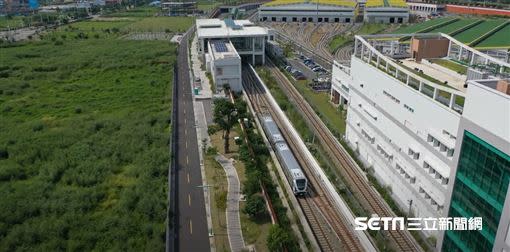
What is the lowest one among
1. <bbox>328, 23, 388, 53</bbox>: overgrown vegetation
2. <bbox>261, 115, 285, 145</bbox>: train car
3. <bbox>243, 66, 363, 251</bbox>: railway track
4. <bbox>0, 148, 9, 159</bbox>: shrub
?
<bbox>243, 66, 363, 251</bbox>: railway track

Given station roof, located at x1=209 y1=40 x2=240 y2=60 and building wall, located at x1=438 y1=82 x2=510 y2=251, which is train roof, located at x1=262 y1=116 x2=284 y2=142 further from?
building wall, located at x1=438 y1=82 x2=510 y2=251

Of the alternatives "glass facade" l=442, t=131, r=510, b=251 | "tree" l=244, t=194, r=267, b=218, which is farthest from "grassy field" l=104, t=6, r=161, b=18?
"glass facade" l=442, t=131, r=510, b=251

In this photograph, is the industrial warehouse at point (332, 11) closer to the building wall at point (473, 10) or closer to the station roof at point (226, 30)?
the building wall at point (473, 10)

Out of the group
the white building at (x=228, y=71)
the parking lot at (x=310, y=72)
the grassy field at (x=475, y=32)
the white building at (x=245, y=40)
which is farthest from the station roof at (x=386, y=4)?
the white building at (x=228, y=71)

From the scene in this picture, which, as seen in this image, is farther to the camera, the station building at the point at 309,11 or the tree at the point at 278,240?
the station building at the point at 309,11

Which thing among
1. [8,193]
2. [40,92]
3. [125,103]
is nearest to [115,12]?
[40,92]

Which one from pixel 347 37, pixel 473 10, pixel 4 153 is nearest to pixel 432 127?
pixel 4 153
